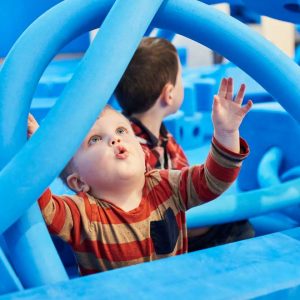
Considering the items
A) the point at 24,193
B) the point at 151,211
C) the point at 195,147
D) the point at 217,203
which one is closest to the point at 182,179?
the point at 151,211

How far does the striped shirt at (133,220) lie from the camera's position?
0.67m

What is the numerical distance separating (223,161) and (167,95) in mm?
375

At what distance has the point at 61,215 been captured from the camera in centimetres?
65

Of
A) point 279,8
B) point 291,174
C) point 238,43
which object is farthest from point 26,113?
point 291,174

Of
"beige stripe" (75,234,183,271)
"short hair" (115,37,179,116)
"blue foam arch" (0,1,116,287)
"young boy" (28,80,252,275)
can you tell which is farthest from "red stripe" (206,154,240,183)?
"short hair" (115,37,179,116)

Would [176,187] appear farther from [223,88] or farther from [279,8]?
[279,8]

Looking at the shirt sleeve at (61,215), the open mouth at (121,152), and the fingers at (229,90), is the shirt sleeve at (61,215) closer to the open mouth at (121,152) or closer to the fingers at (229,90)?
the open mouth at (121,152)

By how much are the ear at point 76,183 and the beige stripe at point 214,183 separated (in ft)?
0.44

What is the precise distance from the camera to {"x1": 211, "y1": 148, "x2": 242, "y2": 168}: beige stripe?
671 millimetres

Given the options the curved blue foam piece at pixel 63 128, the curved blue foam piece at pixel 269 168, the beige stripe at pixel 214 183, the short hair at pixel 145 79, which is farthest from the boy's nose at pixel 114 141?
the curved blue foam piece at pixel 269 168

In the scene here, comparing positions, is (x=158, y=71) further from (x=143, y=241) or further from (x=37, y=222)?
(x=37, y=222)

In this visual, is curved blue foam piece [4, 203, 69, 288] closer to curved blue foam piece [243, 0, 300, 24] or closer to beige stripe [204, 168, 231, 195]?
beige stripe [204, 168, 231, 195]

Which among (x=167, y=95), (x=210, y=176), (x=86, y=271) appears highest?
(x=167, y=95)

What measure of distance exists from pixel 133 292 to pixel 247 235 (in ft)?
1.81
